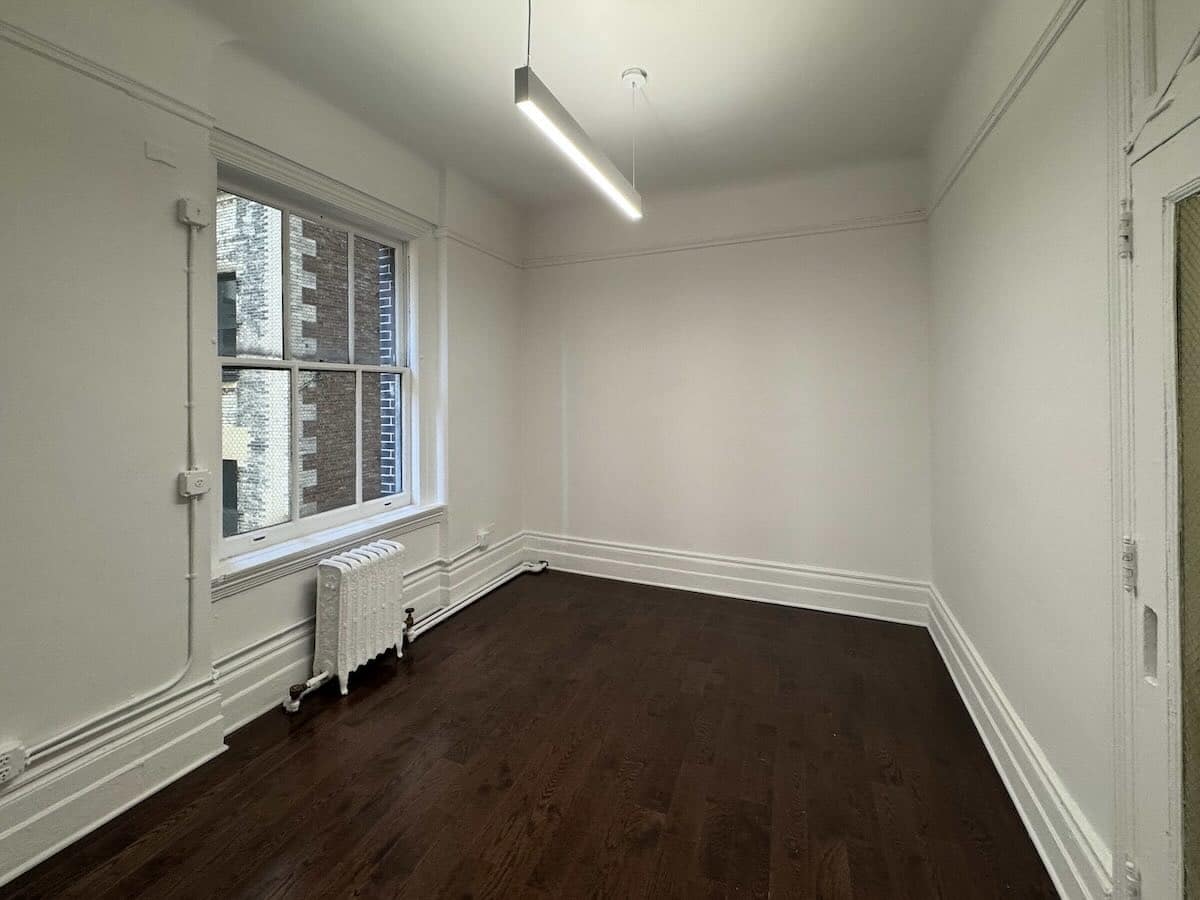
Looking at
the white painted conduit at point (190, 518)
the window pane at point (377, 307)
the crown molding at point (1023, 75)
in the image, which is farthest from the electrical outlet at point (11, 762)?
the crown molding at point (1023, 75)

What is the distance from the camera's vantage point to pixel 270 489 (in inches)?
108

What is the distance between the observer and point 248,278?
2.60 metres

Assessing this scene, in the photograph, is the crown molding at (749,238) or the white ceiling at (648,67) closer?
the white ceiling at (648,67)

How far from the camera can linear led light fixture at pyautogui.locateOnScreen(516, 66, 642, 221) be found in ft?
5.91

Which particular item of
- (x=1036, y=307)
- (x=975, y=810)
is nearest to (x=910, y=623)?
(x=975, y=810)

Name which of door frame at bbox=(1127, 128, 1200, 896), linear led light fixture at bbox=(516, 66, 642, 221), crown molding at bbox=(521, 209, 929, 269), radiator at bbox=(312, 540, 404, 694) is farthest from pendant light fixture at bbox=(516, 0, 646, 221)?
radiator at bbox=(312, 540, 404, 694)

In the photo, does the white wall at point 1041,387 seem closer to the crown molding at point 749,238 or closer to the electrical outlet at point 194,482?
the crown molding at point 749,238

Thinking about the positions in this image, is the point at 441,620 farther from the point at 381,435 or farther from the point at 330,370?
the point at 330,370

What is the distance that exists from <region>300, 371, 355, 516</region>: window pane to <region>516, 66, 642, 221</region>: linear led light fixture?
1.81 m

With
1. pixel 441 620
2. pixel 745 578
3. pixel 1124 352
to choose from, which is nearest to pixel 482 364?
pixel 441 620

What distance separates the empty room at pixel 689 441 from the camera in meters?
1.48

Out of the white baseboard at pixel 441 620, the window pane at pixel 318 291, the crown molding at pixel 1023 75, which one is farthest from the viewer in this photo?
the window pane at pixel 318 291

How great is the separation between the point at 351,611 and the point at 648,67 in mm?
3030

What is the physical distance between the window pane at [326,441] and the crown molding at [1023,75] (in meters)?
3.32
